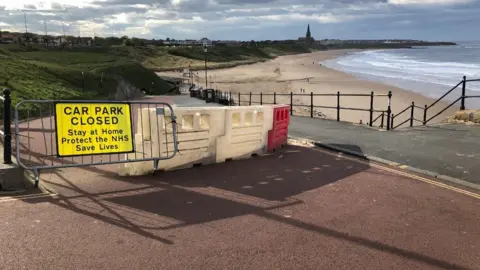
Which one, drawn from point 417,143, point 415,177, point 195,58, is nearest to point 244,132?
point 415,177

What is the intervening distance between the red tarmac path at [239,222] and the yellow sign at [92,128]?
0.53 metres

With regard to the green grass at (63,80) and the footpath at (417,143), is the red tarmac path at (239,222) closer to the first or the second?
the footpath at (417,143)

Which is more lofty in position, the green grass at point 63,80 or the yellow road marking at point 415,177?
the green grass at point 63,80

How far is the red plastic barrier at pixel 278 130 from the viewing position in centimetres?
961

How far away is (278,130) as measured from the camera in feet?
32.6

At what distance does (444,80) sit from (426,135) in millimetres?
34646

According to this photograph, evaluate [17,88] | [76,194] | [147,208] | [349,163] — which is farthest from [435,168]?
[17,88]

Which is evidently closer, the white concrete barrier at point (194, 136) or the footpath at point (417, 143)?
the white concrete barrier at point (194, 136)

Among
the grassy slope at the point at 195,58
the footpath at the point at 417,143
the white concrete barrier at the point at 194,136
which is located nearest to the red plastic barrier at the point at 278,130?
Answer: the footpath at the point at 417,143

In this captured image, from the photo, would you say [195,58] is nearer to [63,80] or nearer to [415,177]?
[63,80]

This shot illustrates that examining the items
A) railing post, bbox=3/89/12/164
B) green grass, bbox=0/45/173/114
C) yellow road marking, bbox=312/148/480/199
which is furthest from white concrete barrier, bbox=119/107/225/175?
green grass, bbox=0/45/173/114

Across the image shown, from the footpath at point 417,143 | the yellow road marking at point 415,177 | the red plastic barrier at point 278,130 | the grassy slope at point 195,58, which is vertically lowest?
the yellow road marking at point 415,177

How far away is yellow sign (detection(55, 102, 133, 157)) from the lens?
21.9ft

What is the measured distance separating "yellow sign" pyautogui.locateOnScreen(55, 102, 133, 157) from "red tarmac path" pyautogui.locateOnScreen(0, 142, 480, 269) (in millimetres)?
526
